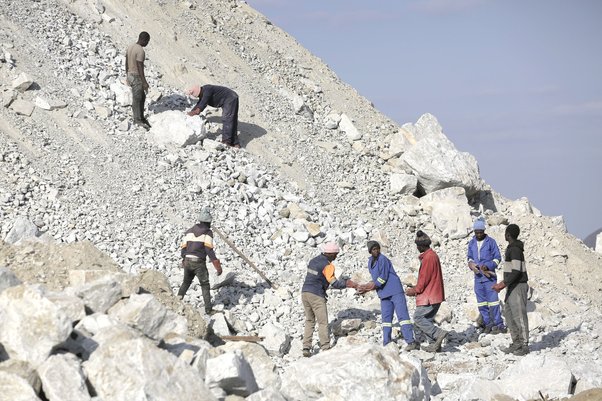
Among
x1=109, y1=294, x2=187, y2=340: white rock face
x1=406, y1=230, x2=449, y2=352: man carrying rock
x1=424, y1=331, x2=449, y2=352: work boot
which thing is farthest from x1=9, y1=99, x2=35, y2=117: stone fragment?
x1=109, y1=294, x2=187, y2=340: white rock face

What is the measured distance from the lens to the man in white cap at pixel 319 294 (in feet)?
42.8

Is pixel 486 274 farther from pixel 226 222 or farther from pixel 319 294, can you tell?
pixel 226 222

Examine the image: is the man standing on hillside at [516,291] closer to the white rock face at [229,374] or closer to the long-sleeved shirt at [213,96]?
the white rock face at [229,374]

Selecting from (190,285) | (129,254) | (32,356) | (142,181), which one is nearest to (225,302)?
(190,285)

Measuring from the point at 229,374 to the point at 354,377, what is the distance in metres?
1.37

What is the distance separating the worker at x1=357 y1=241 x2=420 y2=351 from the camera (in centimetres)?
1324

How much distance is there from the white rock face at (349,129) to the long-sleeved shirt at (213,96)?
3577 mm

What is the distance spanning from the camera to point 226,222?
56.1 feet

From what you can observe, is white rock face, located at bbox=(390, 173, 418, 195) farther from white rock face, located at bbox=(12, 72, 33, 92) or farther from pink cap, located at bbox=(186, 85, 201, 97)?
white rock face, located at bbox=(12, 72, 33, 92)

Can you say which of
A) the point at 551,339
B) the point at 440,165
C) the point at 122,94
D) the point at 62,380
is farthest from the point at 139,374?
the point at 440,165

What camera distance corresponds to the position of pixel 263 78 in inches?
888

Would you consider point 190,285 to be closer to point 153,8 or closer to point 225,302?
point 225,302

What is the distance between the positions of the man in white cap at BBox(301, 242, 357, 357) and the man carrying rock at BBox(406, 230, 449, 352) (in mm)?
1220

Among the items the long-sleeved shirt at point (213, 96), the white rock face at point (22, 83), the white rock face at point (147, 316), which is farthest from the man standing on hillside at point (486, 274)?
the white rock face at point (22, 83)
